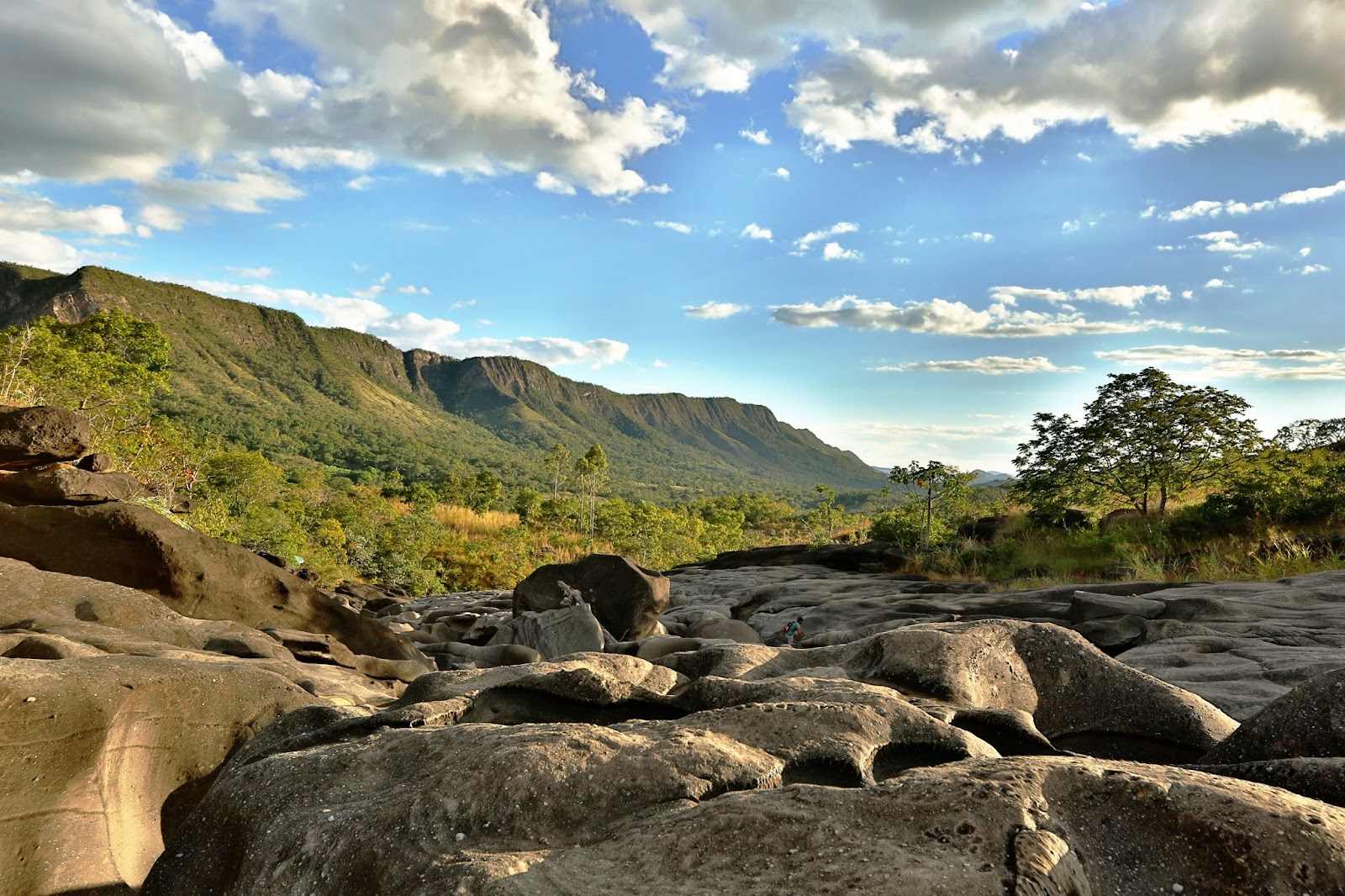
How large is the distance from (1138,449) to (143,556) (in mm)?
22149

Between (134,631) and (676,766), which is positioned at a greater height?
(676,766)

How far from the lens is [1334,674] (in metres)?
2.86

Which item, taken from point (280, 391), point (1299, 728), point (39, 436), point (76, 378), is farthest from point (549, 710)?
point (280, 391)

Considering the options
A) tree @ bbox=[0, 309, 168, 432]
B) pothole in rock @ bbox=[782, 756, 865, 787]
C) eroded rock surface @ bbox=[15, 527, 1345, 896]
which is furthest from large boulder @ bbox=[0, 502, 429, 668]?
tree @ bbox=[0, 309, 168, 432]

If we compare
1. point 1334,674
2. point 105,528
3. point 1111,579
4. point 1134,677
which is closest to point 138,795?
point 1134,677

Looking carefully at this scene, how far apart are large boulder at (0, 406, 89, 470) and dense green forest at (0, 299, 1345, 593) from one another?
11328 millimetres

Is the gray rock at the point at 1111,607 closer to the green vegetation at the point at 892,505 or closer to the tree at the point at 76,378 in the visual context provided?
the green vegetation at the point at 892,505

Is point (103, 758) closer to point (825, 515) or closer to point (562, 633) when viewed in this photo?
point (562, 633)

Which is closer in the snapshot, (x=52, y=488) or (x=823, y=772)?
(x=823, y=772)

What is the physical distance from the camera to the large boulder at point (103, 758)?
3.21 metres

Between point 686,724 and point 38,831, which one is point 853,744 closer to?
point 686,724

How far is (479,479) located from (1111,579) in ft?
192

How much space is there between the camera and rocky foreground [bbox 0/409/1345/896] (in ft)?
6.04

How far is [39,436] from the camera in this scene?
9.80 meters
